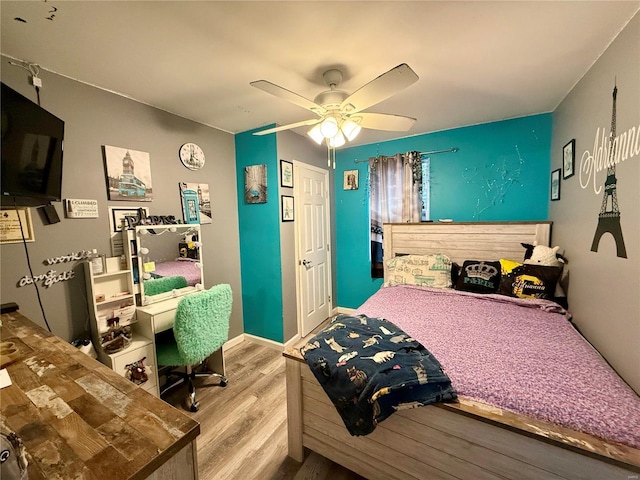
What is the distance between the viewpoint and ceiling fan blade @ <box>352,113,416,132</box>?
1.71 meters

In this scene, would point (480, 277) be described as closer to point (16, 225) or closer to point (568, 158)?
point (568, 158)

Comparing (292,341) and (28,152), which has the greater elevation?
(28,152)

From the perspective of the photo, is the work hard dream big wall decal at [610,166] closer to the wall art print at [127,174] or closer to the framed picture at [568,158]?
the framed picture at [568,158]

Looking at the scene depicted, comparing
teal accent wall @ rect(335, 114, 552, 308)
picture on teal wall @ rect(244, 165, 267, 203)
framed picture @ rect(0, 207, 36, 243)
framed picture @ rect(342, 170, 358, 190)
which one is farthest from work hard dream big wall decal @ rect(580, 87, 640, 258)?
framed picture @ rect(0, 207, 36, 243)

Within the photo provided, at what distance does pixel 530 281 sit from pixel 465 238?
0.81 metres

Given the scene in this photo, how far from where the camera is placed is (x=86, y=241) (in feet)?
6.22

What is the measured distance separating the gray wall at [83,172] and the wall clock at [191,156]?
5cm

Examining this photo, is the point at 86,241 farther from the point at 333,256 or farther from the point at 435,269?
the point at 435,269

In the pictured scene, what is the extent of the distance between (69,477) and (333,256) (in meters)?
3.39

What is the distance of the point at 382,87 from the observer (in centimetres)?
134

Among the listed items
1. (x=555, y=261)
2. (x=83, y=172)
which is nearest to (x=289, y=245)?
(x=83, y=172)

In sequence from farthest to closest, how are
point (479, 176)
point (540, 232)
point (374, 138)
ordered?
point (374, 138), point (479, 176), point (540, 232)

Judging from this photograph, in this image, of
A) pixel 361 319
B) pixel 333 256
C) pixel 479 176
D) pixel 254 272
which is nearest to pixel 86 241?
pixel 254 272

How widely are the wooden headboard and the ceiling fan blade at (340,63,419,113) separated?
1912 millimetres
